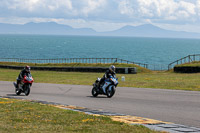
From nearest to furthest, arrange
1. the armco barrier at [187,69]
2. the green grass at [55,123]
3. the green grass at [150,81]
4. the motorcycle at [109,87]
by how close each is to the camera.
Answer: the green grass at [55,123] → the motorcycle at [109,87] → the green grass at [150,81] → the armco barrier at [187,69]

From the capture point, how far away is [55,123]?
981 cm

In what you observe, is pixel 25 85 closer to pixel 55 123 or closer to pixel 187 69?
pixel 55 123

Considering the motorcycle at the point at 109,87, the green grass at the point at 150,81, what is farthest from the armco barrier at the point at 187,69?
the motorcycle at the point at 109,87

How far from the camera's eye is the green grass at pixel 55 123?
28.7 feet

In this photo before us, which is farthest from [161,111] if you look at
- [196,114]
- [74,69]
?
[74,69]

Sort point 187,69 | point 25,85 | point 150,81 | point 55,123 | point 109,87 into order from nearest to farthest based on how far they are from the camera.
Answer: point 55,123 → point 109,87 → point 25,85 → point 150,81 → point 187,69

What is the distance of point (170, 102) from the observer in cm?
1591

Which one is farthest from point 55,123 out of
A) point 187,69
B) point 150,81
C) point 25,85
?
point 187,69

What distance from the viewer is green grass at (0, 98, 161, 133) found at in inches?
344

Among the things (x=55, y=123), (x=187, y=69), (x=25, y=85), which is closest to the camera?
(x=55, y=123)

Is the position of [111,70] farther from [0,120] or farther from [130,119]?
[0,120]

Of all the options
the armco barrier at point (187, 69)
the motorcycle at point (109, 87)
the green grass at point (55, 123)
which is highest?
the armco barrier at point (187, 69)

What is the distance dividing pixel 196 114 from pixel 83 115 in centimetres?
377

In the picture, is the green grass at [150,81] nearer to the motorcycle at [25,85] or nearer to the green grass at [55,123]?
the motorcycle at [25,85]
